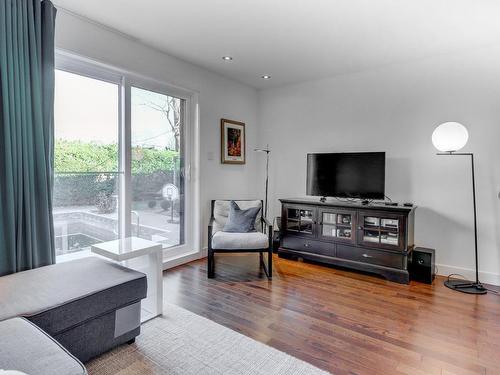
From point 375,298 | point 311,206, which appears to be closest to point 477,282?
point 375,298

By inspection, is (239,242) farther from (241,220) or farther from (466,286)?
(466,286)

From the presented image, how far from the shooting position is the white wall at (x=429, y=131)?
3127 mm

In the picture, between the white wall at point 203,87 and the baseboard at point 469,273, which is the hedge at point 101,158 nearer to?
the white wall at point 203,87

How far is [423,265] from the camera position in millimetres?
3178

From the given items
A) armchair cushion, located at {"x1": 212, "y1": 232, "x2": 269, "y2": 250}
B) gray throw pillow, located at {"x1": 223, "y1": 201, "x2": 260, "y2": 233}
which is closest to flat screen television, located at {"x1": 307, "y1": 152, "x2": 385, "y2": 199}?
gray throw pillow, located at {"x1": 223, "y1": 201, "x2": 260, "y2": 233}

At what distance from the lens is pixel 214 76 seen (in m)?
4.05

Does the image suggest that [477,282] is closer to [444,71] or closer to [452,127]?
[452,127]

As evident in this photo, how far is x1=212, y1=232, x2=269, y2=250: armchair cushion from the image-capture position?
3.20m

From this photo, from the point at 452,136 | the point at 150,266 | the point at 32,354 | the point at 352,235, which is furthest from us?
the point at 352,235

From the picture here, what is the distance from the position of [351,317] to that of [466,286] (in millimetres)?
1482

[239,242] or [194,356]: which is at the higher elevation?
[239,242]

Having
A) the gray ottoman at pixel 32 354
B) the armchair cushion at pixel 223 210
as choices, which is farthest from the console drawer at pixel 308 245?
the gray ottoman at pixel 32 354

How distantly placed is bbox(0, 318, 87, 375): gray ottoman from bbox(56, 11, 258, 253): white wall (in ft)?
7.34

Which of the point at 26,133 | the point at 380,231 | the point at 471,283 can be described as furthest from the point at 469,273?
the point at 26,133
